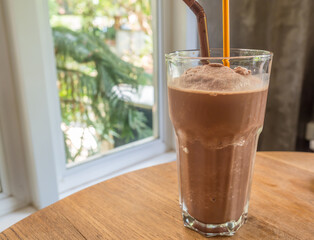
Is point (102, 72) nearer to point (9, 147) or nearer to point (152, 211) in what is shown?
point (9, 147)

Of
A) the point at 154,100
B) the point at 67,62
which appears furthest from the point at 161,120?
the point at 67,62

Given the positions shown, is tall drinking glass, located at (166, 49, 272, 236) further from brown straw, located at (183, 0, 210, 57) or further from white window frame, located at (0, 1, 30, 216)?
white window frame, located at (0, 1, 30, 216)

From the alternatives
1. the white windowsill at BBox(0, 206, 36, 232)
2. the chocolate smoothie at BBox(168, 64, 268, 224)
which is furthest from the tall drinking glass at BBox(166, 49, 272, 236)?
the white windowsill at BBox(0, 206, 36, 232)

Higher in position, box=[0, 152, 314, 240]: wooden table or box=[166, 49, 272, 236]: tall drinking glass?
box=[166, 49, 272, 236]: tall drinking glass

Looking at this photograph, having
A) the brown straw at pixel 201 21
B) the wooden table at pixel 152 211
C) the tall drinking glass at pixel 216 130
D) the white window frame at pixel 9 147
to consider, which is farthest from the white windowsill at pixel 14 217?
the brown straw at pixel 201 21

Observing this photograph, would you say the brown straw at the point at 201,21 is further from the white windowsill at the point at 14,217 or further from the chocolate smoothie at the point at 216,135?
the white windowsill at the point at 14,217

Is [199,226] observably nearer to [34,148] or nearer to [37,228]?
[37,228]
